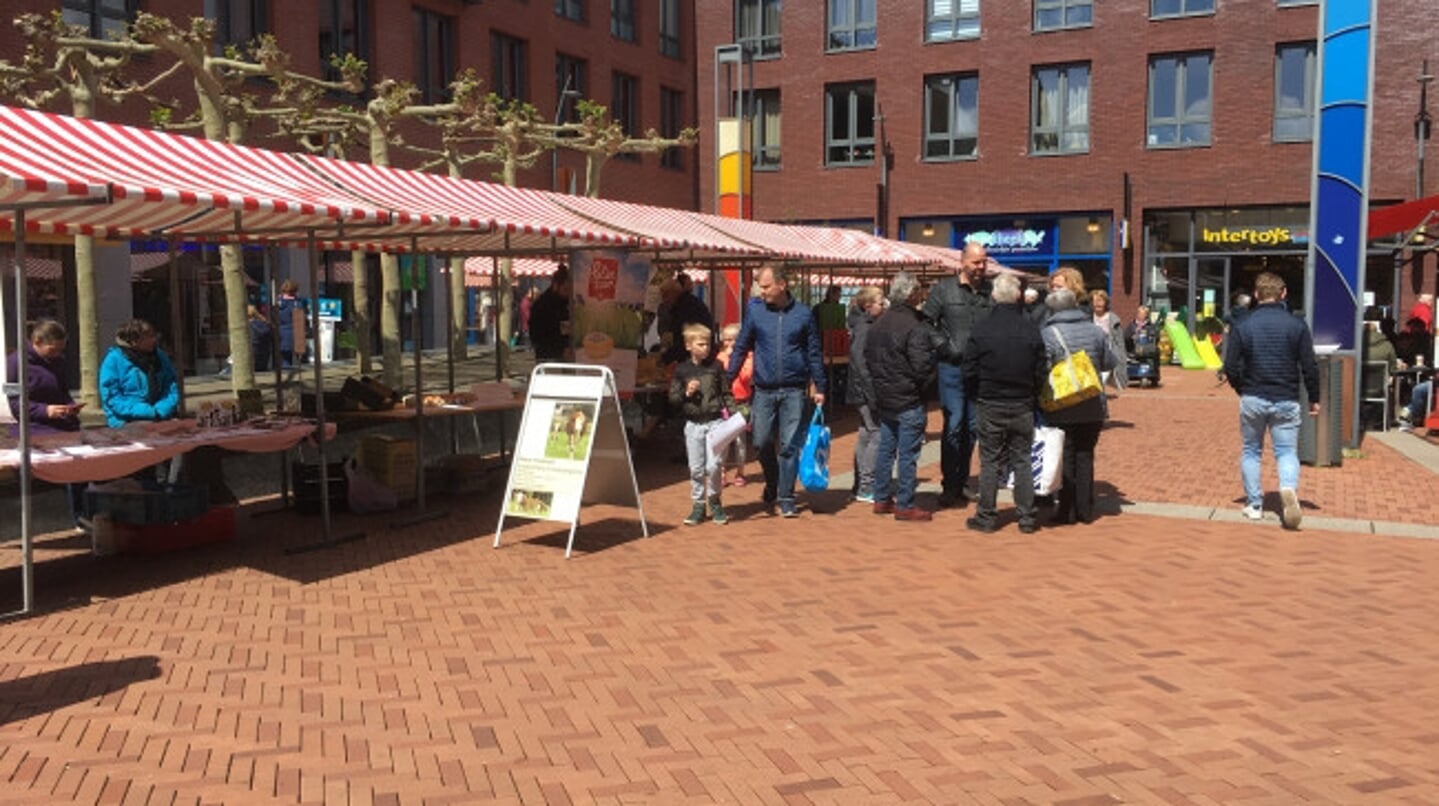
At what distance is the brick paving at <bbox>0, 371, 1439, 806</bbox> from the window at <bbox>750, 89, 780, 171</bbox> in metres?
27.7

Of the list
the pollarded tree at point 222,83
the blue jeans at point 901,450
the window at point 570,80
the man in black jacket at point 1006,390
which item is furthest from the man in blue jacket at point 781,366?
the window at point 570,80

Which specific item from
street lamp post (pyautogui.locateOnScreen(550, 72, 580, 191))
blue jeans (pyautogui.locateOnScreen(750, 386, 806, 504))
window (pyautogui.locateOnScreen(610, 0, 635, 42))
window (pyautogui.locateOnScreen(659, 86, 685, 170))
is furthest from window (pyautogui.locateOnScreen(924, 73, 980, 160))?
blue jeans (pyautogui.locateOnScreen(750, 386, 806, 504))

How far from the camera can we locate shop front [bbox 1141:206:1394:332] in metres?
29.1

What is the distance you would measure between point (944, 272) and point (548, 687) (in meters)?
18.3

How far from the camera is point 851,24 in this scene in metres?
33.8

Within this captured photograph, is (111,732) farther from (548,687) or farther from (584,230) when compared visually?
(584,230)

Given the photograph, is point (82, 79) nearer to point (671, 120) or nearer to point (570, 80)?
point (570, 80)

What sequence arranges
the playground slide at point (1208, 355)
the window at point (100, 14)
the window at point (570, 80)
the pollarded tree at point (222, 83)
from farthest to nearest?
the window at point (570, 80) < the playground slide at point (1208, 355) < the window at point (100, 14) < the pollarded tree at point (222, 83)

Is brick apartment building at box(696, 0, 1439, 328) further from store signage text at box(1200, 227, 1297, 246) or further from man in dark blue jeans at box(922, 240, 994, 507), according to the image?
man in dark blue jeans at box(922, 240, 994, 507)

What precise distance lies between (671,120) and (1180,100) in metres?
17.1

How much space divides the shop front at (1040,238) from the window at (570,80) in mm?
10194

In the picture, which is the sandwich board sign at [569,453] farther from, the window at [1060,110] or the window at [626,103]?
the window at [626,103]

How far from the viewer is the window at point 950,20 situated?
32.0 m

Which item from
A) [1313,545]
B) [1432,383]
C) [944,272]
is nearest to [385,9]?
[944,272]
